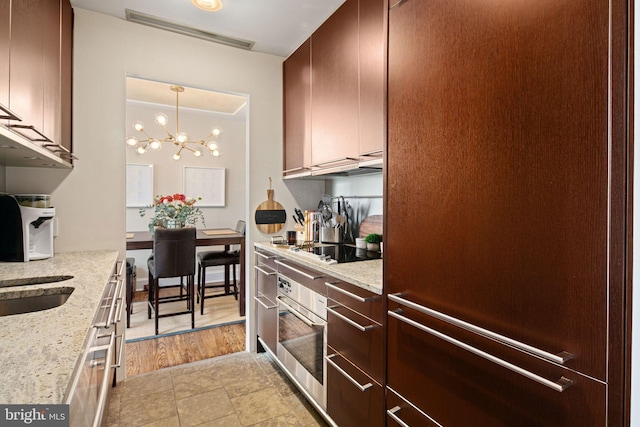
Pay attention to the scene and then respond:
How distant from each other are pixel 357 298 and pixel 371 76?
3.76 ft

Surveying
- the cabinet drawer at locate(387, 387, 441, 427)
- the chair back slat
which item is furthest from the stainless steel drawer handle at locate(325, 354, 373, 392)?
the chair back slat

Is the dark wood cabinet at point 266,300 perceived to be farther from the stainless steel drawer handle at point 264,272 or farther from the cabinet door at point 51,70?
the cabinet door at point 51,70

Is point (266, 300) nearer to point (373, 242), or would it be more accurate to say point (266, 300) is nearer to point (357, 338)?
point (373, 242)

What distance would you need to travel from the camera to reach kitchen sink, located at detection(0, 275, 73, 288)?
1.31 m

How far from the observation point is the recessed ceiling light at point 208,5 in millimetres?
1990

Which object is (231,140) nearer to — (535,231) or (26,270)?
(26,270)

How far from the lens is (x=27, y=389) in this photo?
58 centimetres

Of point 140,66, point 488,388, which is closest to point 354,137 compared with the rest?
point 488,388

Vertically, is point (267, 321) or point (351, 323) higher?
point (351, 323)

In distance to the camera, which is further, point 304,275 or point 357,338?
point 304,275

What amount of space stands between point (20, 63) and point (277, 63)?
77.7 inches

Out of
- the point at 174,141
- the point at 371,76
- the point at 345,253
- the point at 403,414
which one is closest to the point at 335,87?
the point at 371,76

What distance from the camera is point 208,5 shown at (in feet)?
6.66

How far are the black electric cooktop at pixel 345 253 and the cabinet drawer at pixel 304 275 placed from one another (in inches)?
4.9
